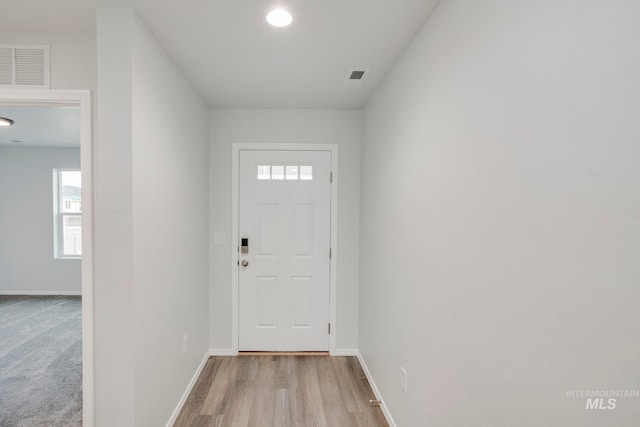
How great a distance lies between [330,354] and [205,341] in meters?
1.22

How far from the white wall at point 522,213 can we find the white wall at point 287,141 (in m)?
1.26

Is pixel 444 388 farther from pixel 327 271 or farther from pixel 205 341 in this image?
pixel 205 341

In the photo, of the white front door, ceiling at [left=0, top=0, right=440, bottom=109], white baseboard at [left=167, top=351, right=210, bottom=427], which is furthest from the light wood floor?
ceiling at [left=0, top=0, right=440, bottom=109]

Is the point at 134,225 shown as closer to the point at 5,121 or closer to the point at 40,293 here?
the point at 5,121

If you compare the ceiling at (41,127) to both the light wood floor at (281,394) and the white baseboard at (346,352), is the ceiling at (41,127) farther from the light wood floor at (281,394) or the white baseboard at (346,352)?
the white baseboard at (346,352)

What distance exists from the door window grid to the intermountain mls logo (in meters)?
2.51

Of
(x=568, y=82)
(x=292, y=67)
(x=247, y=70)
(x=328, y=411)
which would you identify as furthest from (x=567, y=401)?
(x=247, y=70)

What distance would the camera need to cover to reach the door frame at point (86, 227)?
1513 mm

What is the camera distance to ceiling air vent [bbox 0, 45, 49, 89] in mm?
1666

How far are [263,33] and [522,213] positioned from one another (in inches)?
62.0

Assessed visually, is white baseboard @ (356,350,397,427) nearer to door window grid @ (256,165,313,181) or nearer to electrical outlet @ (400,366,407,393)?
electrical outlet @ (400,366,407,393)

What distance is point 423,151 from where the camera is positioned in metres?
1.58

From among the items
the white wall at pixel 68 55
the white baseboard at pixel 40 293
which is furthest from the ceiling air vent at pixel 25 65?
the white baseboard at pixel 40 293

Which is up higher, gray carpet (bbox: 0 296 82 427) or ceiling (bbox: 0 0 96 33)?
ceiling (bbox: 0 0 96 33)
